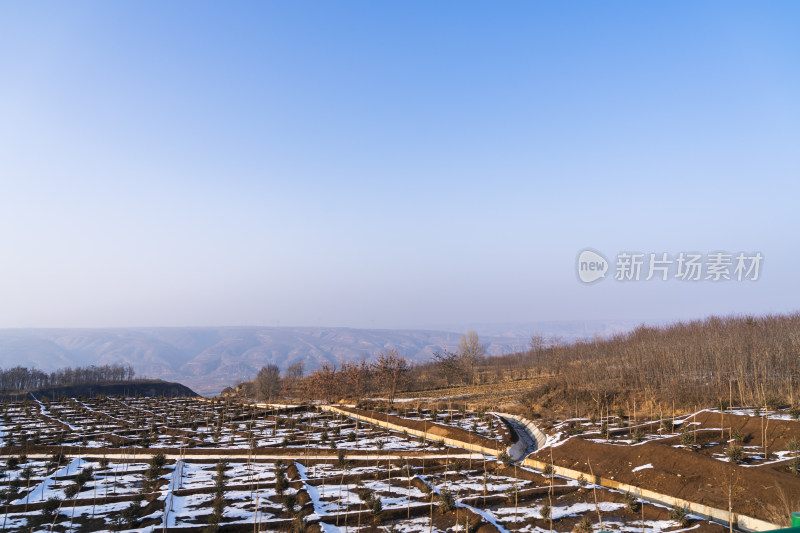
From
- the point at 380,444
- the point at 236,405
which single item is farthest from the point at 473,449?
the point at 236,405

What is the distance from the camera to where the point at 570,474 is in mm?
12961

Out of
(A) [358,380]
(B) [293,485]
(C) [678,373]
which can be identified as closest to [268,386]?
(A) [358,380]

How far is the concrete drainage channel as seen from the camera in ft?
28.6

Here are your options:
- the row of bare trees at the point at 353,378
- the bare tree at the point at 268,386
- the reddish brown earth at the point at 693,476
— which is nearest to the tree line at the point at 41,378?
the bare tree at the point at 268,386

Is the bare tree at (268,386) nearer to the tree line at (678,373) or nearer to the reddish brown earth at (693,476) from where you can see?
the tree line at (678,373)

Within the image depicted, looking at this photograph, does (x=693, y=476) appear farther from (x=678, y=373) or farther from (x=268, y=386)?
(x=268, y=386)

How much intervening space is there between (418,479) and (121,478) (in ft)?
28.7

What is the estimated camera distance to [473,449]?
16.6 metres

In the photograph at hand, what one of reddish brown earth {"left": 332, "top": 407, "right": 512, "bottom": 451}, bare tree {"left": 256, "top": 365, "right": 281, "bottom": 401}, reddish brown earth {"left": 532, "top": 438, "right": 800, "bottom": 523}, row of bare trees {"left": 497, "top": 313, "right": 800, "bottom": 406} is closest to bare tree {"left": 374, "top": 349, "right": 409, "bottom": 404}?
reddish brown earth {"left": 332, "top": 407, "right": 512, "bottom": 451}

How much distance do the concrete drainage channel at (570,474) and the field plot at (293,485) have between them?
37 centimetres

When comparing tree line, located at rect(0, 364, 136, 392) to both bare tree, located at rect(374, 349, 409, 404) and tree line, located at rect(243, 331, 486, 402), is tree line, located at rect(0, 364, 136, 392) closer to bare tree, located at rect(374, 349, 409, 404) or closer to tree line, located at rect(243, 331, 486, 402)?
tree line, located at rect(243, 331, 486, 402)

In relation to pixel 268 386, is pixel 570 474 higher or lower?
higher

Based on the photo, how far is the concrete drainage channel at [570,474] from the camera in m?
8.70

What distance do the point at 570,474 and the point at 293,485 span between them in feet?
25.5
